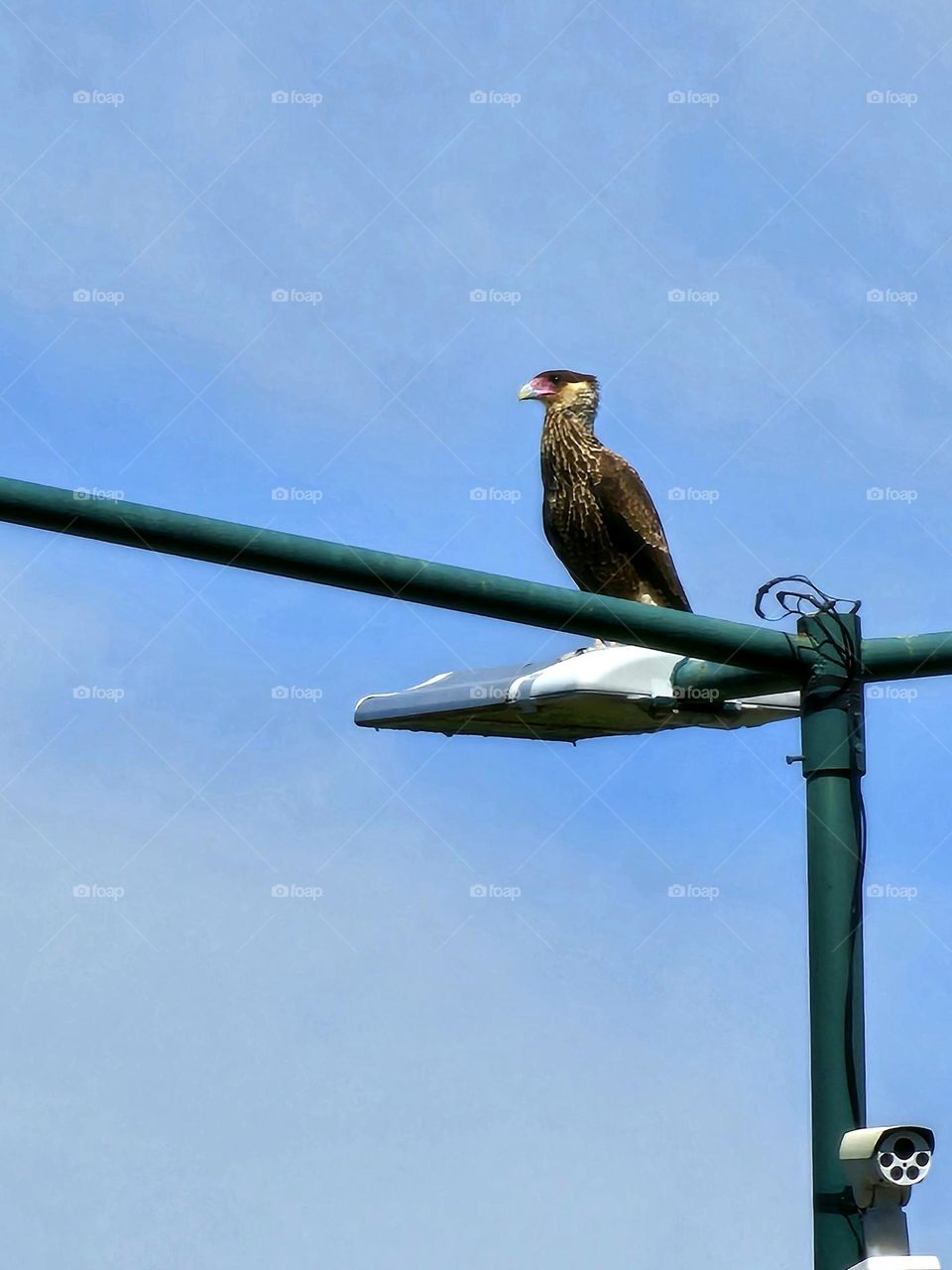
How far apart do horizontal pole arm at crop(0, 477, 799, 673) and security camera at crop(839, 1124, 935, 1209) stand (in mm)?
1314

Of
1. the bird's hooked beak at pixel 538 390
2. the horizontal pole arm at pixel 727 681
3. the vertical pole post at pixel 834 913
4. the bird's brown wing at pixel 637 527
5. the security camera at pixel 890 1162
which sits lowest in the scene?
the security camera at pixel 890 1162

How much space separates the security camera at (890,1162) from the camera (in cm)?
448

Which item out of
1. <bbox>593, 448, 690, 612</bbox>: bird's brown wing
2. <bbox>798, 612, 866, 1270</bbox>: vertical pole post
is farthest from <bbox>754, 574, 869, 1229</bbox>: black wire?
<bbox>593, 448, 690, 612</bbox>: bird's brown wing

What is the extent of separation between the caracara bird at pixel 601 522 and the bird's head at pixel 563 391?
0.10 m

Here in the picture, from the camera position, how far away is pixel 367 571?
5.05m

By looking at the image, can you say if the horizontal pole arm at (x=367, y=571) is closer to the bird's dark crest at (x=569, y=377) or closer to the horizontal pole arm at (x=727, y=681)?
the horizontal pole arm at (x=727, y=681)

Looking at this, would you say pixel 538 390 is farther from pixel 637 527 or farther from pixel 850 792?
pixel 850 792

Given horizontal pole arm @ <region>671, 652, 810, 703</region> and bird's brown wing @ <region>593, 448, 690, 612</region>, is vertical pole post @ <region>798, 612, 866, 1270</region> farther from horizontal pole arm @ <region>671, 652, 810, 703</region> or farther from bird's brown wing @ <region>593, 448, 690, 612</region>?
bird's brown wing @ <region>593, 448, 690, 612</region>

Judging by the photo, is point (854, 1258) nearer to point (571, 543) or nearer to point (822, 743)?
point (822, 743)

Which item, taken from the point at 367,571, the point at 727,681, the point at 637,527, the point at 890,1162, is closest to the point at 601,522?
the point at 637,527

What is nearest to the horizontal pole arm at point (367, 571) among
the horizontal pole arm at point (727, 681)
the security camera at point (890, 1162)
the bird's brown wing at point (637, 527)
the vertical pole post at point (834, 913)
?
the horizontal pole arm at point (727, 681)

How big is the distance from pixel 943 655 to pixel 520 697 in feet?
3.68

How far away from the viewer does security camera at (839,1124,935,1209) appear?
4484 millimetres

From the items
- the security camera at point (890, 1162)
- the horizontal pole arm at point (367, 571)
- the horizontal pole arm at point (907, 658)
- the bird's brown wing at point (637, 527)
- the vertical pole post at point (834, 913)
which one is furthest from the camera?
the bird's brown wing at point (637, 527)
